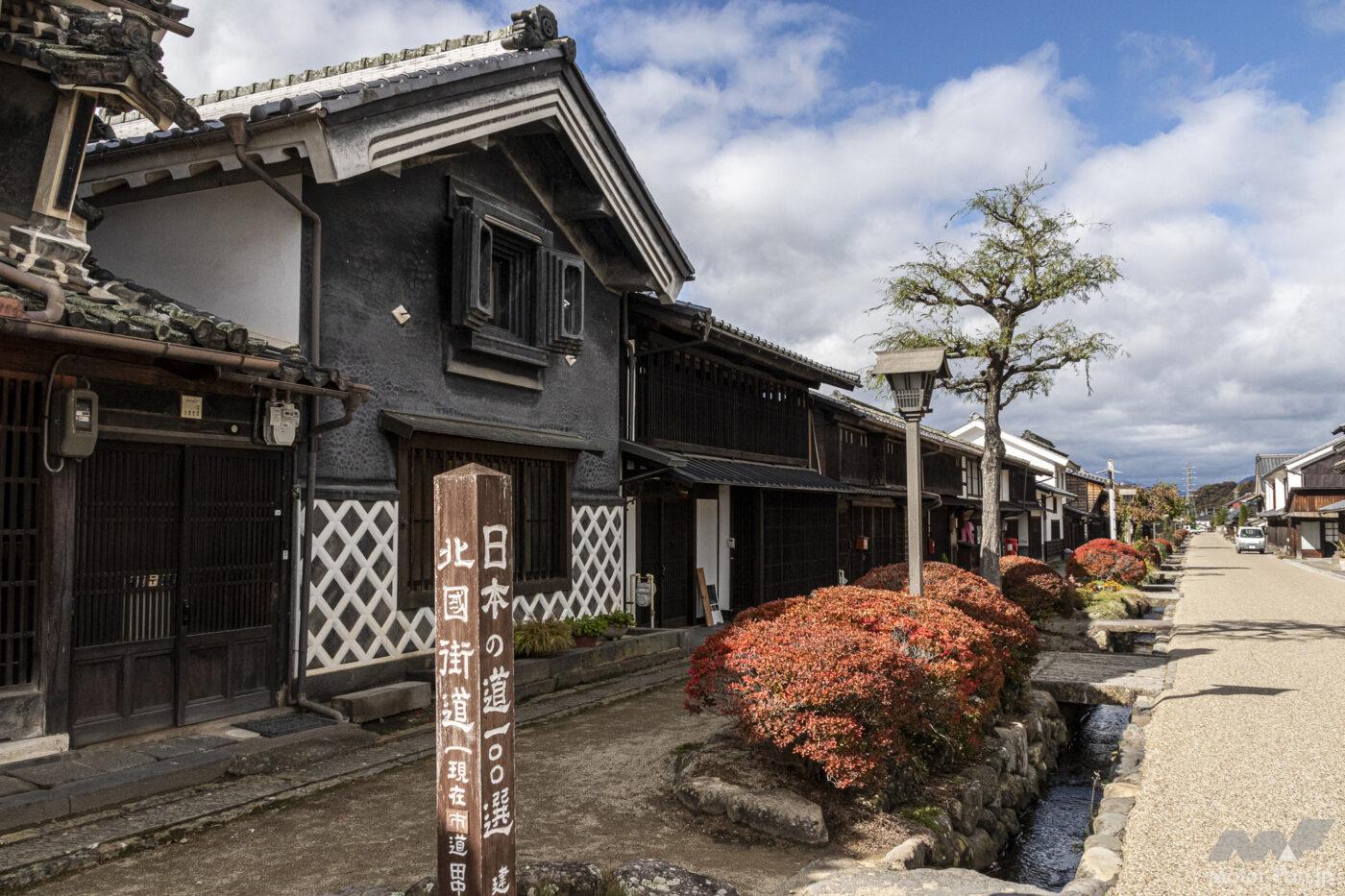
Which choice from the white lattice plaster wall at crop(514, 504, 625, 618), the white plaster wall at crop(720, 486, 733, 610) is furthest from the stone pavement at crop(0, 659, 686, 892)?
the white plaster wall at crop(720, 486, 733, 610)

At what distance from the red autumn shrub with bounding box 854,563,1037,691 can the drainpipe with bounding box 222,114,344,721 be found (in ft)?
24.3

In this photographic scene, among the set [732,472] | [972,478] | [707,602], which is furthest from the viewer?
[972,478]

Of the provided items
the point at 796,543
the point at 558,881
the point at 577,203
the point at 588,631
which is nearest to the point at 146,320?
the point at 558,881

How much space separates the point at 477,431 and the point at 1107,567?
24289 mm

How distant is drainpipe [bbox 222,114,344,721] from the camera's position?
354 inches

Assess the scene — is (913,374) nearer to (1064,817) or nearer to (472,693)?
(1064,817)

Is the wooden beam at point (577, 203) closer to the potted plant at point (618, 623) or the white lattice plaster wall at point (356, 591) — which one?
the white lattice plaster wall at point (356, 591)

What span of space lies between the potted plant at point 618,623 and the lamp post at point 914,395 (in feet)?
16.8

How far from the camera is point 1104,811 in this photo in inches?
289

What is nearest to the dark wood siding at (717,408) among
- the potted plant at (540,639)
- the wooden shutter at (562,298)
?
the wooden shutter at (562,298)

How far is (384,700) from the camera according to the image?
9625 mm

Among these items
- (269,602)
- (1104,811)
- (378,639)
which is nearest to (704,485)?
(378,639)

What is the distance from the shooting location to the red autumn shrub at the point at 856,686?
22.3 feet

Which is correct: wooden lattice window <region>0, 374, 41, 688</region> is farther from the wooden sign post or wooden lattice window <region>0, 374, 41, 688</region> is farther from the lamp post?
the lamp post
